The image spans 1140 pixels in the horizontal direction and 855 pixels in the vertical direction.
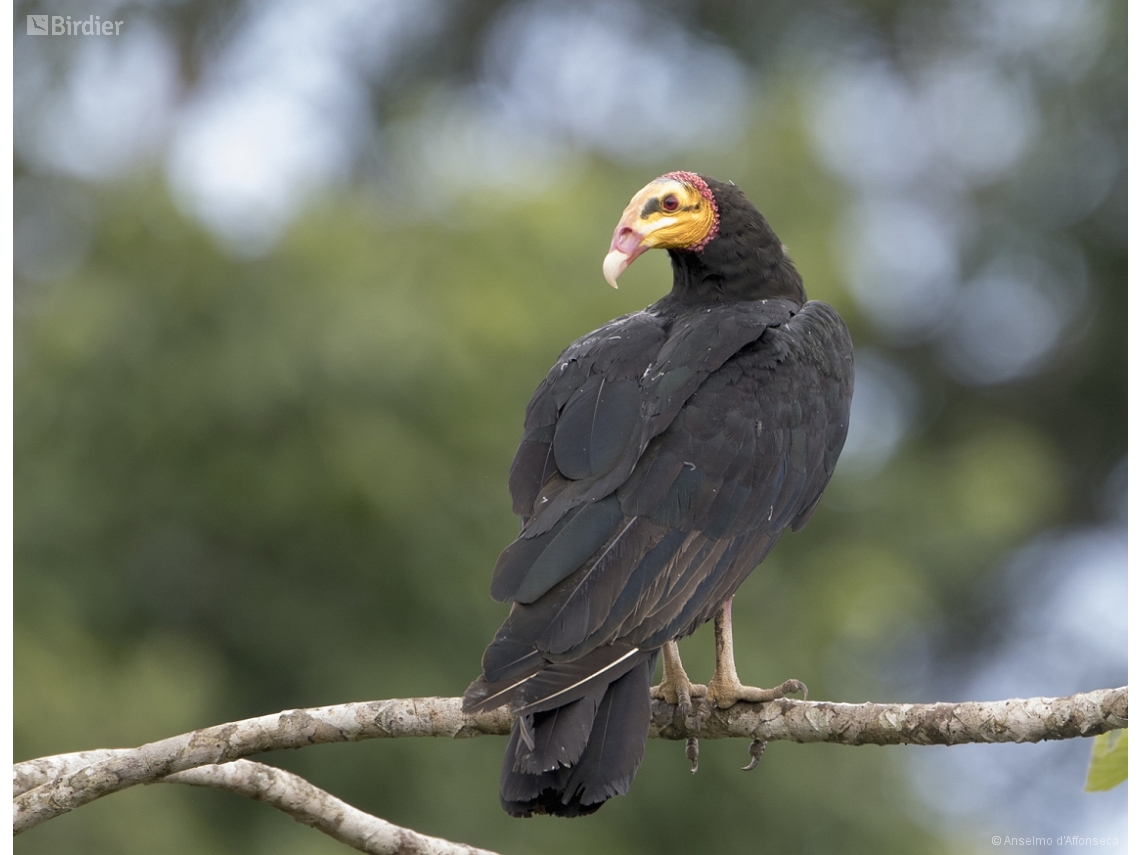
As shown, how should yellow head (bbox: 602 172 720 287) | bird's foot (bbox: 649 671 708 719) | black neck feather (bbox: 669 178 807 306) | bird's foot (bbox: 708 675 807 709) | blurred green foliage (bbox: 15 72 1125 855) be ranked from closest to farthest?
bird's foot (bbox: 708 675 807 709) < bird's foot (bbox: 649 671 708 719) < yellow head (bbox: 602 172 720 287) < black neck feather (bbox: 669 178 807 306) < blurred green foliage (bbox: 15 72 1125 855)

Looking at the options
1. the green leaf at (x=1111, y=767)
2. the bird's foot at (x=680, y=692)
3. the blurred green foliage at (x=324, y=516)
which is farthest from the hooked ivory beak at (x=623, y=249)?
the blurred green foliage at (x=324, y=516)

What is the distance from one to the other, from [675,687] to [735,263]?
132cm

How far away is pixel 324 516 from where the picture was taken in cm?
783

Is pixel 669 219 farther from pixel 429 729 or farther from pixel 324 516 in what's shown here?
pixel 324 516

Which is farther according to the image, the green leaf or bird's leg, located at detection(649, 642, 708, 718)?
bird's leg, located at detection(649, 642, 708, 718)

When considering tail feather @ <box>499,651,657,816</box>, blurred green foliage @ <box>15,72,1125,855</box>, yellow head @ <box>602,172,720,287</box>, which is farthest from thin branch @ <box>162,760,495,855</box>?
blurred green foliage @ <box>15,72,1125,855</box>

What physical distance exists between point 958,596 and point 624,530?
11.6 metres

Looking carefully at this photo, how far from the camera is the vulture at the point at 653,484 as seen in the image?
295cm

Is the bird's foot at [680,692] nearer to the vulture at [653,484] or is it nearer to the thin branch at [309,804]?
the vulture at [653,484]

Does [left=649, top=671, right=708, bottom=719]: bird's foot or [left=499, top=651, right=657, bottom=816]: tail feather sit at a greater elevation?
[left=649, top=671, right=708, bottom=719]: bird's foot

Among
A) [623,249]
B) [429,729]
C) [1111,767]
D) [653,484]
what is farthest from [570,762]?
[623,249]

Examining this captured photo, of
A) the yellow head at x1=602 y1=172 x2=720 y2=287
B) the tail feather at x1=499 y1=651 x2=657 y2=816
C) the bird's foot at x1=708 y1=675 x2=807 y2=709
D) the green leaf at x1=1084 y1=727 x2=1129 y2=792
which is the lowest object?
the green leaf at x1=1084 y1=727 x2=1129 y2=792

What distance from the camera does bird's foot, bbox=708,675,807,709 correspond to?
3.50m

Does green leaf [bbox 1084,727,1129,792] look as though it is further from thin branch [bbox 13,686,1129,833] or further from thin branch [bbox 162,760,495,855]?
thin branch [bbox 162,760,495,855]
